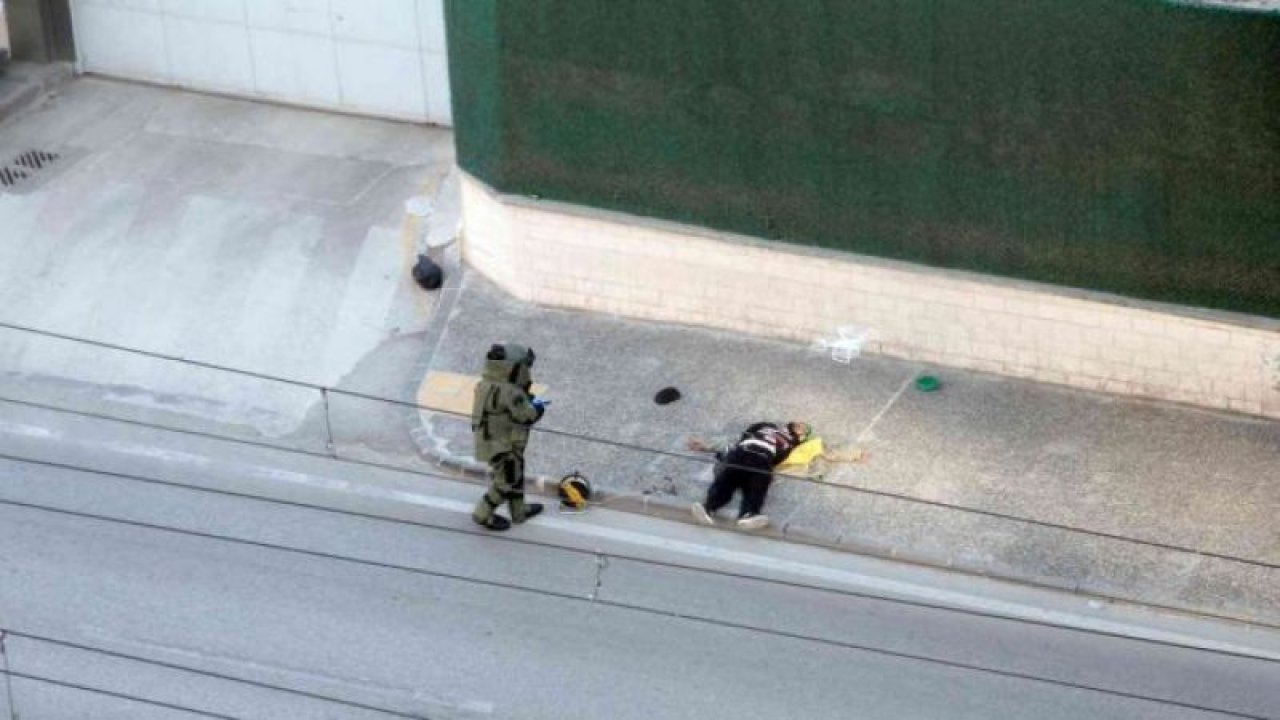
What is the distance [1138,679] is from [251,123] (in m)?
10.5

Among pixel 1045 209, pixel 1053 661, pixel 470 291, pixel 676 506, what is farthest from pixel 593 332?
pixel 1053 661

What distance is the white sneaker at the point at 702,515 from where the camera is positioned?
17094 mm

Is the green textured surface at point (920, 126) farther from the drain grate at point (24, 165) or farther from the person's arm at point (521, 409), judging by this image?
the drain grate at point (24, 165)

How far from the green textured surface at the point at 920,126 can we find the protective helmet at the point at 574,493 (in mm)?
2578

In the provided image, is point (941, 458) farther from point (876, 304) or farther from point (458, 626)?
point (458, 626)

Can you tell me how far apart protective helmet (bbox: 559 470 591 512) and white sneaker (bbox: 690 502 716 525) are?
78cm

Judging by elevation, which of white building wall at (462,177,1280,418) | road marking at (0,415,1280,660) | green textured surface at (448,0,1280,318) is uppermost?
green textured surface at (448,0,1280,318)

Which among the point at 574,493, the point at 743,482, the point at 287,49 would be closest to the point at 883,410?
the point at 743,482

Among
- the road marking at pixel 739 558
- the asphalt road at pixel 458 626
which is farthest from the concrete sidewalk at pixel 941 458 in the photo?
the asphalt road at pixel 458 626

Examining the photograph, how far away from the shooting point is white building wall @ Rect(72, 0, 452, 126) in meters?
22.1

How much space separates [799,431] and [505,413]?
2200 millimetres

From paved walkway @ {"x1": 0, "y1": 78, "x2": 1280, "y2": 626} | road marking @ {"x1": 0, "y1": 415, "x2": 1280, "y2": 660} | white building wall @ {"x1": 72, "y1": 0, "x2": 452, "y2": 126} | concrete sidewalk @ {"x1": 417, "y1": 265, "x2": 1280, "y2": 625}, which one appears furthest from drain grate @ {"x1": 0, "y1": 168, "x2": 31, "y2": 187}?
concrete sidewalk @ {"x1": 417, "y1": 265, "x2": 1280, "y2": 625}

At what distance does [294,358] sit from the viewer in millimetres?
19312

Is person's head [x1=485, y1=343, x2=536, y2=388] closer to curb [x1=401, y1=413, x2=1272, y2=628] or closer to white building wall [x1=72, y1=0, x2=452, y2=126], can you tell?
curb [x1=401, y1=413, x2=1272, y2=628]
